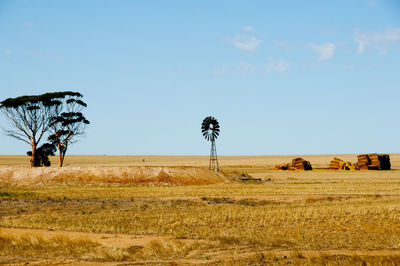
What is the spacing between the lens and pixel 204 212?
2028cm

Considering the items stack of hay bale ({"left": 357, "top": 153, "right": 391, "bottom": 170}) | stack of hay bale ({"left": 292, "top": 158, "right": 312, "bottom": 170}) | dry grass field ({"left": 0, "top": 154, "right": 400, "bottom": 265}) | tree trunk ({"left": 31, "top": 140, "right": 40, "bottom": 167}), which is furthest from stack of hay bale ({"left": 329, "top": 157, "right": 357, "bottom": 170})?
dry grass field ({"left": 0, "top": 154, "right": 400, "bottom": 265})

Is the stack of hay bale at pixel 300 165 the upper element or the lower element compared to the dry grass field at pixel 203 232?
upper

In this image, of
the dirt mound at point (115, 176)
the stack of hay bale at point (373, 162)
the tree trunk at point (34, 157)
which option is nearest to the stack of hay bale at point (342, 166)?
the stack of hay bale at point (373, 162)

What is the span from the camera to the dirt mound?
4128cm

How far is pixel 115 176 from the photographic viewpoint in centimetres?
4156

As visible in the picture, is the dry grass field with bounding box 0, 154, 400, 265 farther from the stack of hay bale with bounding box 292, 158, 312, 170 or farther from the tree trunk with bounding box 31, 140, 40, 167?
the stack of hay bale with bounding box 292, 158, 312, 170

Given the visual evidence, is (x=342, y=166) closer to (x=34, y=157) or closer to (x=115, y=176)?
(x=115, y=176)

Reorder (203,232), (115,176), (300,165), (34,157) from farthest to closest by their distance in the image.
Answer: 1. (300,165)
2. (34,157)
3. (115,176)
4. (203,232)

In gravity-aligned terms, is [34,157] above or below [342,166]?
above

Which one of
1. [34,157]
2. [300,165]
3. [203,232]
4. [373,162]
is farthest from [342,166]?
[203,232]

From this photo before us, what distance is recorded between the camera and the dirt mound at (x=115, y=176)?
41.3 metres

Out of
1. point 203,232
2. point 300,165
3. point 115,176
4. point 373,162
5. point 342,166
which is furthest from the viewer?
point 300,165

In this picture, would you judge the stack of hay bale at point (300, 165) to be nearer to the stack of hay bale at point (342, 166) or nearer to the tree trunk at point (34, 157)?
the stack of hay bale at point (342, 166)

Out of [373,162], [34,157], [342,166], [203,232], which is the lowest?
[203,232]
